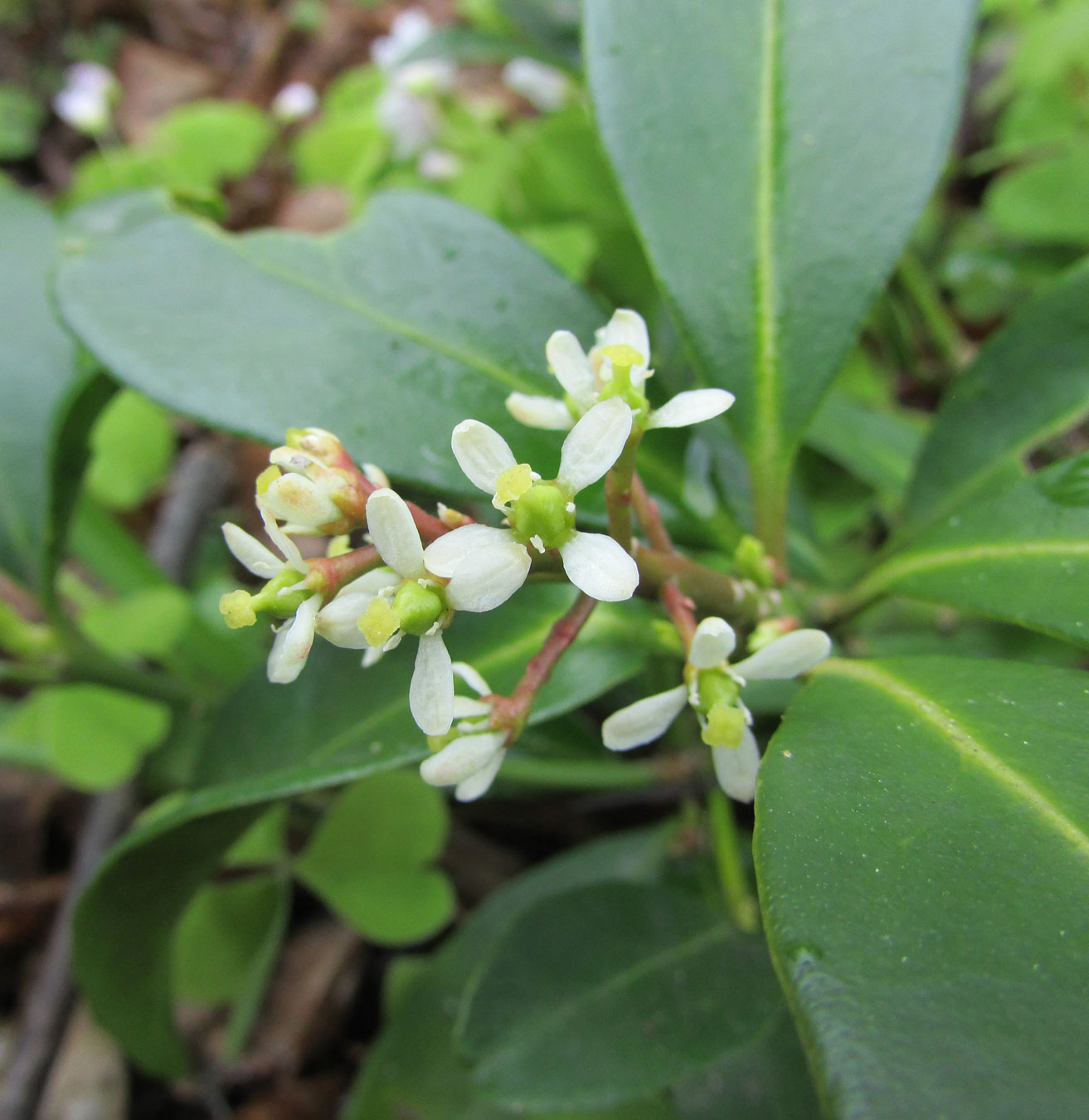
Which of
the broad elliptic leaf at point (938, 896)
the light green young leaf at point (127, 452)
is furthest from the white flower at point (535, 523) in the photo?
the light green young leaf at point (127, 452)

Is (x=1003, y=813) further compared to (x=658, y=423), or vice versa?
(x=658, y=423)

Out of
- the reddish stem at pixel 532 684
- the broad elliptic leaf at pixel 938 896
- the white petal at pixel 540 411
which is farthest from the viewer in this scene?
the white petal at pixel 540 411

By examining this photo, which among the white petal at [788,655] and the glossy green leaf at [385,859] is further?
the glossy green leaf at [385,859]

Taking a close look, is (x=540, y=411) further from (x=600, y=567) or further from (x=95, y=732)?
(x=95, y=732)

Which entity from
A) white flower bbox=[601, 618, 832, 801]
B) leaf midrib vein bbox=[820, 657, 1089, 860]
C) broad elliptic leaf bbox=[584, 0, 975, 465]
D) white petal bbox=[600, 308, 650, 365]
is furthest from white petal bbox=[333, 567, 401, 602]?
broad elliptic leaf bbox=[584, 0, 975, 465]

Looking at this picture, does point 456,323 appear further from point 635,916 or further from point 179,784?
point 179,784

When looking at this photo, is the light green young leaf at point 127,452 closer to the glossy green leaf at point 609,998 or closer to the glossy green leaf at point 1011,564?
the glossy green leaf at point 609,998

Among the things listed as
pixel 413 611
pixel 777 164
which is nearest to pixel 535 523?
pixel 413 611

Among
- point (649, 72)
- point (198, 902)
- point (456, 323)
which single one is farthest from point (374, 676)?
point (198, 902)
